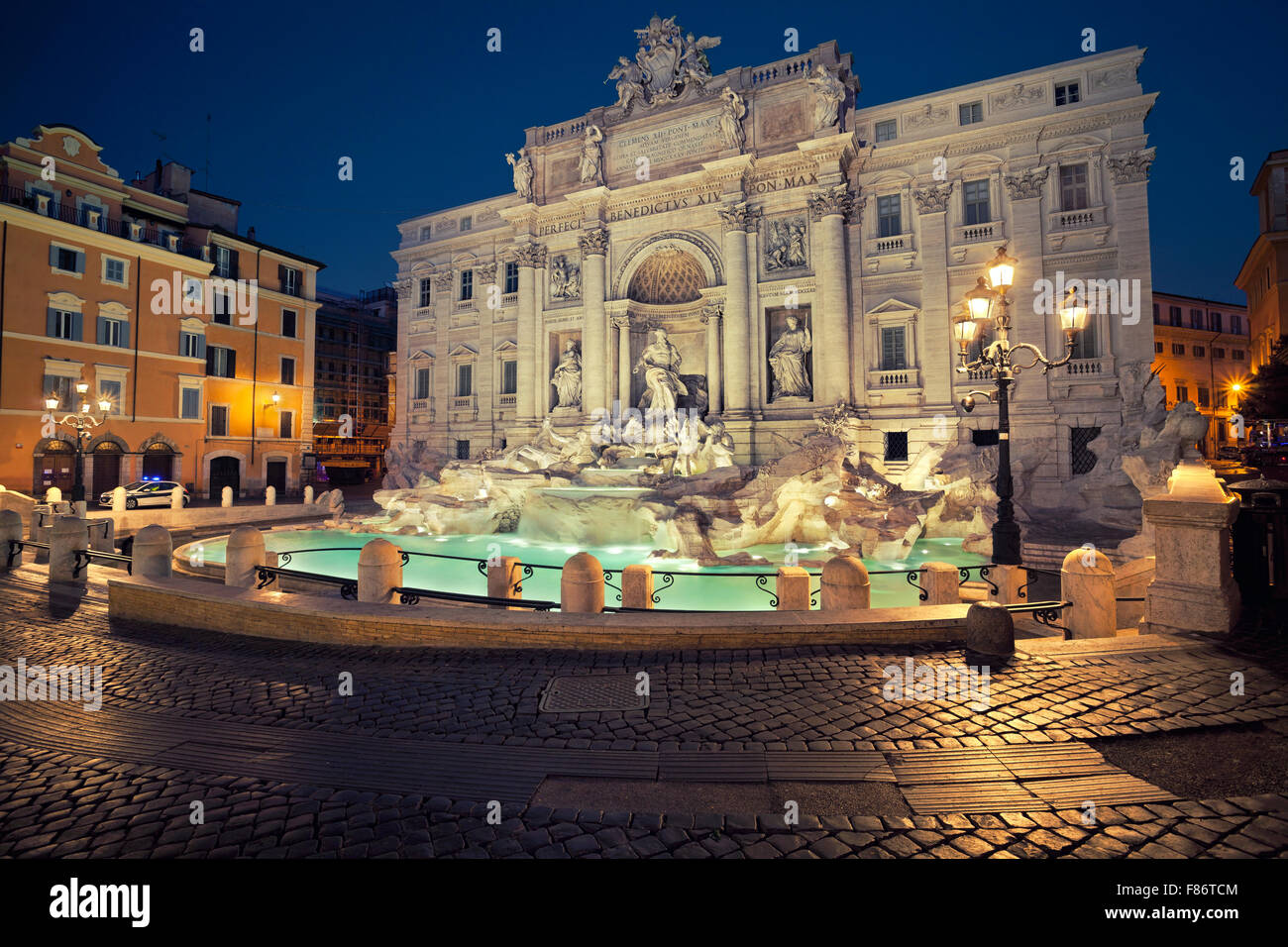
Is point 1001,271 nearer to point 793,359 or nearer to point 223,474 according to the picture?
point 793,359

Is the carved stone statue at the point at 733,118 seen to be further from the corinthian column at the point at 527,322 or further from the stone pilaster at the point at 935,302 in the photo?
the corinthian column at the point at 527,322

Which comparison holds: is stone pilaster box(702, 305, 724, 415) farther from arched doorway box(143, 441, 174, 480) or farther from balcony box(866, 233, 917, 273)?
arched doorway box(143, 441, 174, 480)

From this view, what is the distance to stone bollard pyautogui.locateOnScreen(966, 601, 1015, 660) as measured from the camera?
5816 mm

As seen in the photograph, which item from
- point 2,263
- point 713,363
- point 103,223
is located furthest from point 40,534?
point 713,363

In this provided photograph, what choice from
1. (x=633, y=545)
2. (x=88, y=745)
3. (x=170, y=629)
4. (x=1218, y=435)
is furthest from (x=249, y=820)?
(x=1218, y=435)

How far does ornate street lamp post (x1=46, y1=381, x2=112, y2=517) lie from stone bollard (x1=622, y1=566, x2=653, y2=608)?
26.8m

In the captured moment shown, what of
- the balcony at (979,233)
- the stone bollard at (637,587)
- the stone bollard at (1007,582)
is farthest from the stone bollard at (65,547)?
the balcony at (979,233)

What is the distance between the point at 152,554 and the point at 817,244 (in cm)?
2370

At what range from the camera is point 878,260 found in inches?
941

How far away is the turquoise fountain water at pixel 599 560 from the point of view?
10.9m

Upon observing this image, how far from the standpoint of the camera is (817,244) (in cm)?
2395

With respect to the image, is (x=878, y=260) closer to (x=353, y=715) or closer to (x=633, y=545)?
(x=633, y=545)

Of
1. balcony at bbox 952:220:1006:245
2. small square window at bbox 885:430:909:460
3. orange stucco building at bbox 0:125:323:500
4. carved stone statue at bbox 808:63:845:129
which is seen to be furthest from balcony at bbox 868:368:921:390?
orange stucco building at bbox 0:125:323:500
